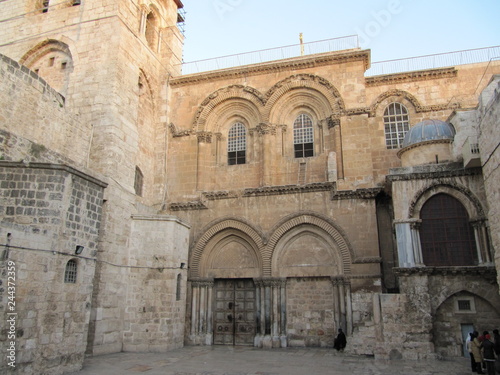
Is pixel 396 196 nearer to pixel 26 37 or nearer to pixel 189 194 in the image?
pixel 189 194

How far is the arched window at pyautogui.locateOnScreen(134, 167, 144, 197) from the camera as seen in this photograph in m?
17.8

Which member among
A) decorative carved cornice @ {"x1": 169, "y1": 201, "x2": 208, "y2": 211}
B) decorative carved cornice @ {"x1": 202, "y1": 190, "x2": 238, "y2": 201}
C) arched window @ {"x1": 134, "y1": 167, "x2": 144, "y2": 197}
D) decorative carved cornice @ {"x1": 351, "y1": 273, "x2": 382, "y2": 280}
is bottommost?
decorative carved cornice @ {"x1": 351, "y1": 273, "x2": 382, "y2": 280}

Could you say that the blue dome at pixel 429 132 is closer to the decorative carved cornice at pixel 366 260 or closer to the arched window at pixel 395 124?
the arched window at pixel 395 124

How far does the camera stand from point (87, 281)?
37.0 ft

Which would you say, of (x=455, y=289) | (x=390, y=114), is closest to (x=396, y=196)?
(x=455, y=289)

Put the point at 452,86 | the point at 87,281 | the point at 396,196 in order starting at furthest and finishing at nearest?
the point at 452,86
the point at 396,196
the point at 87,281

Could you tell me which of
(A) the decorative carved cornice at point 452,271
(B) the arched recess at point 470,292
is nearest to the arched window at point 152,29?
(A) the decorative carved cornice at point 452,271

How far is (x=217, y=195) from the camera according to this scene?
1794 cm

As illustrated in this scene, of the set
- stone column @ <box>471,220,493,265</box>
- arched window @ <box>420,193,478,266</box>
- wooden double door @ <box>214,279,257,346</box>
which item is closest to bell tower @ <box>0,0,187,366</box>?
wooden double door @ <box>214,279,257,346</box>

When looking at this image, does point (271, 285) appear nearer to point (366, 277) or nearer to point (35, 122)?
point (366, 277)

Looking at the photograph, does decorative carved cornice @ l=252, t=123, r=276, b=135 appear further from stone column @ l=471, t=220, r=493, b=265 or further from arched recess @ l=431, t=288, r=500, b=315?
arched recess @ l=431, t=288, r=500, b=315

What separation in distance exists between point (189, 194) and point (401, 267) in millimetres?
9141

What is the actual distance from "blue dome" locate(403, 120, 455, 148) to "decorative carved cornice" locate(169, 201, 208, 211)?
8354 millimetres

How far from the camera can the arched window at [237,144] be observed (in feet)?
62.1
